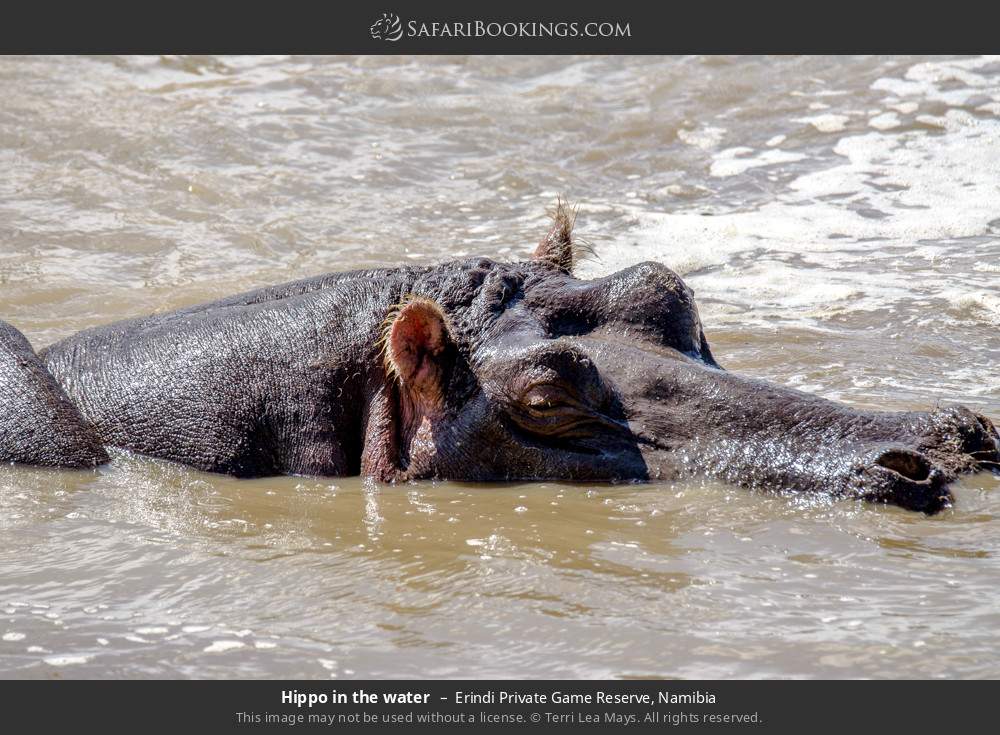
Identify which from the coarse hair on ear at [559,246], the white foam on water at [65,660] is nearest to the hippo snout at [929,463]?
the coarse hair on ear at [559,246]

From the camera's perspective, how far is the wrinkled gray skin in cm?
582

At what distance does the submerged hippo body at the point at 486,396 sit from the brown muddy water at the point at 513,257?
4.9 inches

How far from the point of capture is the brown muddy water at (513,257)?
417cm

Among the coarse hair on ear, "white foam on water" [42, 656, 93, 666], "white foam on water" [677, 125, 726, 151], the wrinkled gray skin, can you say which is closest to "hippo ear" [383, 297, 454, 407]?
the coarse hair on ear

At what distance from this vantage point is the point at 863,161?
44.6 feet

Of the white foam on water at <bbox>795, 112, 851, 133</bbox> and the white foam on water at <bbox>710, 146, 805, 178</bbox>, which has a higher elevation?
the white foam on water at <bbox>795, 112, 851, 133</bbox>

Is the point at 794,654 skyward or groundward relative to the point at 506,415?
groundward

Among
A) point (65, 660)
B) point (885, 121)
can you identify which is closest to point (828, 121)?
point (885, 121)

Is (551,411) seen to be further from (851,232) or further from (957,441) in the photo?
(851,232)

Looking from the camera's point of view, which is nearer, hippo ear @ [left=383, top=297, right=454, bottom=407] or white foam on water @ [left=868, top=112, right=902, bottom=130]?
hippo ear @ [left=383, top=297, right=454, bottom=407]

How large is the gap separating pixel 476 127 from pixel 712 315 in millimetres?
6337

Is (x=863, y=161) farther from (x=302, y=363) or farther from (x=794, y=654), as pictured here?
(x=794, y=654)

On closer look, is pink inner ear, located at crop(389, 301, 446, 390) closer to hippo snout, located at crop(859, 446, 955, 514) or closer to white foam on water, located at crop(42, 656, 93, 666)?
hippo snout, located at crop(859, 446, 955, 514)

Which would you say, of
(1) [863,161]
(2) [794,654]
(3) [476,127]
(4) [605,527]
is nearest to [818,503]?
(4) [605,527]
